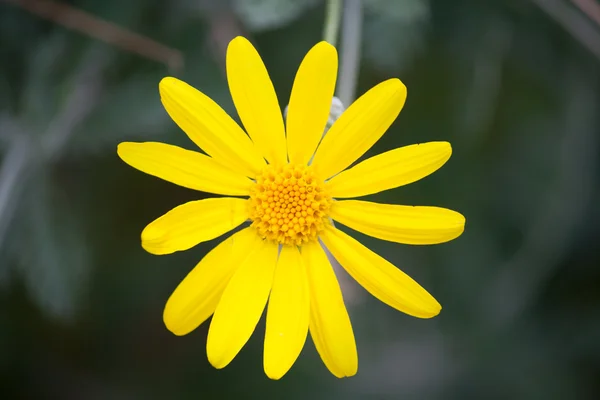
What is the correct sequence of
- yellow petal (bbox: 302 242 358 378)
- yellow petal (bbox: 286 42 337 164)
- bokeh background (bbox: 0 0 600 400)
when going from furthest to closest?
bokeh background (bbox: 0 0 600 400), yellow petal (bbox: 302 242 358 378), yellow petal (bbox: 286 42 337 164)

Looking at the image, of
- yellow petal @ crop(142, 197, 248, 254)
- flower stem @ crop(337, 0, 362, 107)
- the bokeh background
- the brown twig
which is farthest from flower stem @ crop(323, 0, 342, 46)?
the brown twig

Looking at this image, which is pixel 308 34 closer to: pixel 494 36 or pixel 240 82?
pixel 494 36

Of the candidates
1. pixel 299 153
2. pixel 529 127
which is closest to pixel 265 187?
pixel 299 153

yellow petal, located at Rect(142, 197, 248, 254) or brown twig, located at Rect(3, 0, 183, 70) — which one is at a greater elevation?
brown twig, located at Rect(3, 0, 183, 70)

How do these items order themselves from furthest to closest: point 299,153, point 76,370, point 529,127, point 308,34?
1. point 76,370
2. point 529,127
3. point 308,34
4. point 299,153

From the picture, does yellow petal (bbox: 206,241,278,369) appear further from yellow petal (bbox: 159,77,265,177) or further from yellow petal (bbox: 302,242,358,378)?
yellow petal (bbox: 159,77,265,177)

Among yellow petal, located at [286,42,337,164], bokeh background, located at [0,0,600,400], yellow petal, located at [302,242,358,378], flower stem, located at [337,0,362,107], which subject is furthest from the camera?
bokeh background, located at [0,0,600,400]

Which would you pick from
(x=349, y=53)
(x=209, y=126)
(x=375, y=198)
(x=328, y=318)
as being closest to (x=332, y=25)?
(x=349, y=53)

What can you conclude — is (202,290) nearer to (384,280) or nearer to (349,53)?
(384,280)
